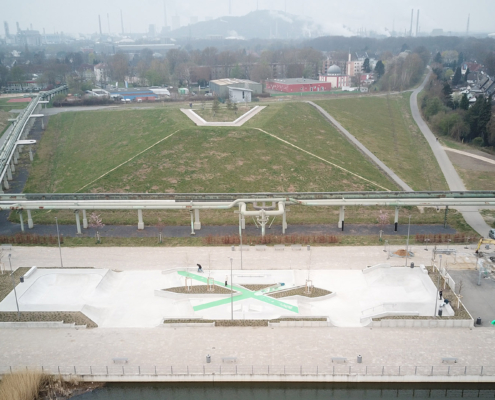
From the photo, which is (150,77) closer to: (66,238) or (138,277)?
(66,238)

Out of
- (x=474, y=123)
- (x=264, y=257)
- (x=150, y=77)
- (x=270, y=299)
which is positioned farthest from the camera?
(x=150, y=77)

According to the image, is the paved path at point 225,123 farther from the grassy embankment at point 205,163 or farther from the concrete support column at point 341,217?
the concrete support column at point 341,217

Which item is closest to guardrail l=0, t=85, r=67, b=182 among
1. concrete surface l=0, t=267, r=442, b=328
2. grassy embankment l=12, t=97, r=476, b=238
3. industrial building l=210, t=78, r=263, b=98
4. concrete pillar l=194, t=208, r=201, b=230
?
grassy embankment l=12, t=97, r=476, b=238

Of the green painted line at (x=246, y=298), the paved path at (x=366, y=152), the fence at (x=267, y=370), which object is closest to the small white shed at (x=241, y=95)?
the paved path at (x=366, y=152)

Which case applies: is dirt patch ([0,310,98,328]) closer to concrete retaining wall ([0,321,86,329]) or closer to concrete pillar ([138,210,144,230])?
concrete retaining wall ([0,321,86,329])

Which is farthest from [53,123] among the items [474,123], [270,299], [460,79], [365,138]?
[460,79]
